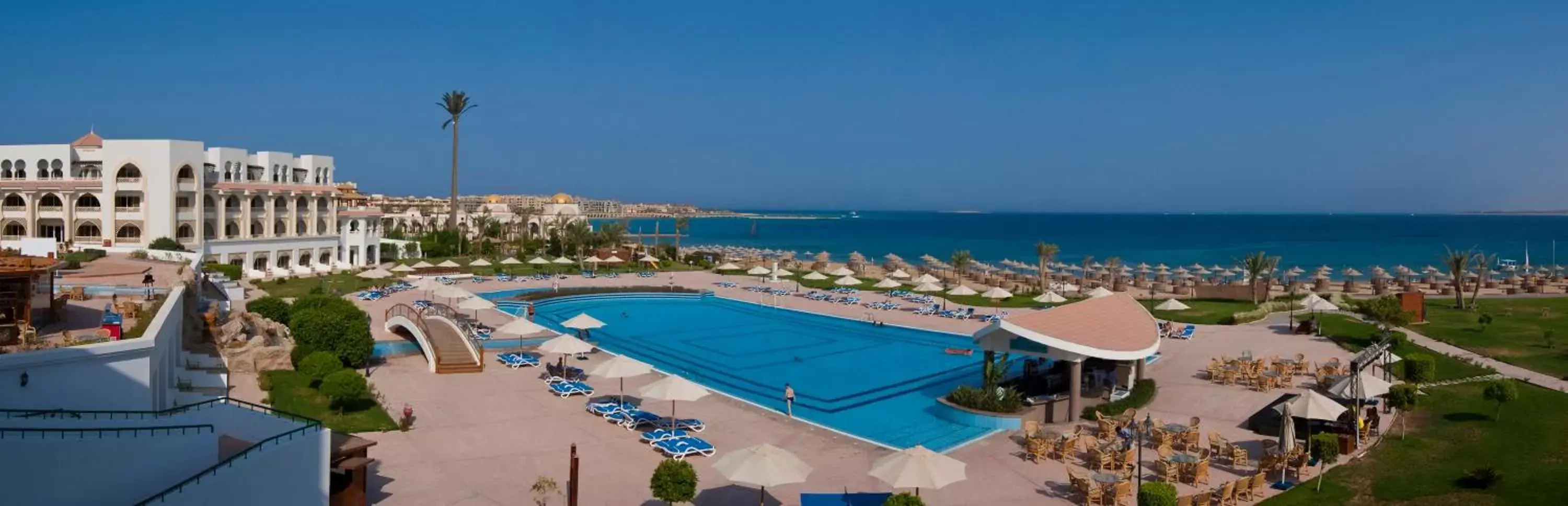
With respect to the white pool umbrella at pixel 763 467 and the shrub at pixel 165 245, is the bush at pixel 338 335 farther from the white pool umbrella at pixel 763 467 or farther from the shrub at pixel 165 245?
the shrub at pixel 165 245

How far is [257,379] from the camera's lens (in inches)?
770

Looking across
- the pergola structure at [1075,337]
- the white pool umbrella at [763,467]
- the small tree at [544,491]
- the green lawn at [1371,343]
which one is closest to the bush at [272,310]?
the small tree at [544,491]

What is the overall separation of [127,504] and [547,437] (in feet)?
20.9

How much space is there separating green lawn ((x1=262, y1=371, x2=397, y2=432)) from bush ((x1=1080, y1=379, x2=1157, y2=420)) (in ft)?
42.2

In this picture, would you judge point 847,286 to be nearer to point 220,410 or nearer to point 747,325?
point 747,325

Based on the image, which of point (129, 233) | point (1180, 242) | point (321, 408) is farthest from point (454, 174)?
point (1180, 242)

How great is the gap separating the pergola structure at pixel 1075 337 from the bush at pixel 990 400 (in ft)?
2.79

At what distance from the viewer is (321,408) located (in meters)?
17.8

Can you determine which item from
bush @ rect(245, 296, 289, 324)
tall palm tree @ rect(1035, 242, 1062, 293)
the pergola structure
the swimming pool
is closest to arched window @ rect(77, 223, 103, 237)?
the swimming pool

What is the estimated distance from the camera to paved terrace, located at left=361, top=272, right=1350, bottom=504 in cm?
1305

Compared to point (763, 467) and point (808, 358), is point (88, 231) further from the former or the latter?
point (763, 467)

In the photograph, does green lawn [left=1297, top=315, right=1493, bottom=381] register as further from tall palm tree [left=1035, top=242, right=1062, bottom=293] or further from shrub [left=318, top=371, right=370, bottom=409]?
shrub [left=318, top=371, right=370, bottom=409]

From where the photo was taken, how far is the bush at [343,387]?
1706cm

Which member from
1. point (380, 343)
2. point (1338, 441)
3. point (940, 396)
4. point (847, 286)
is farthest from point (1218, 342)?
point (380, 343)
